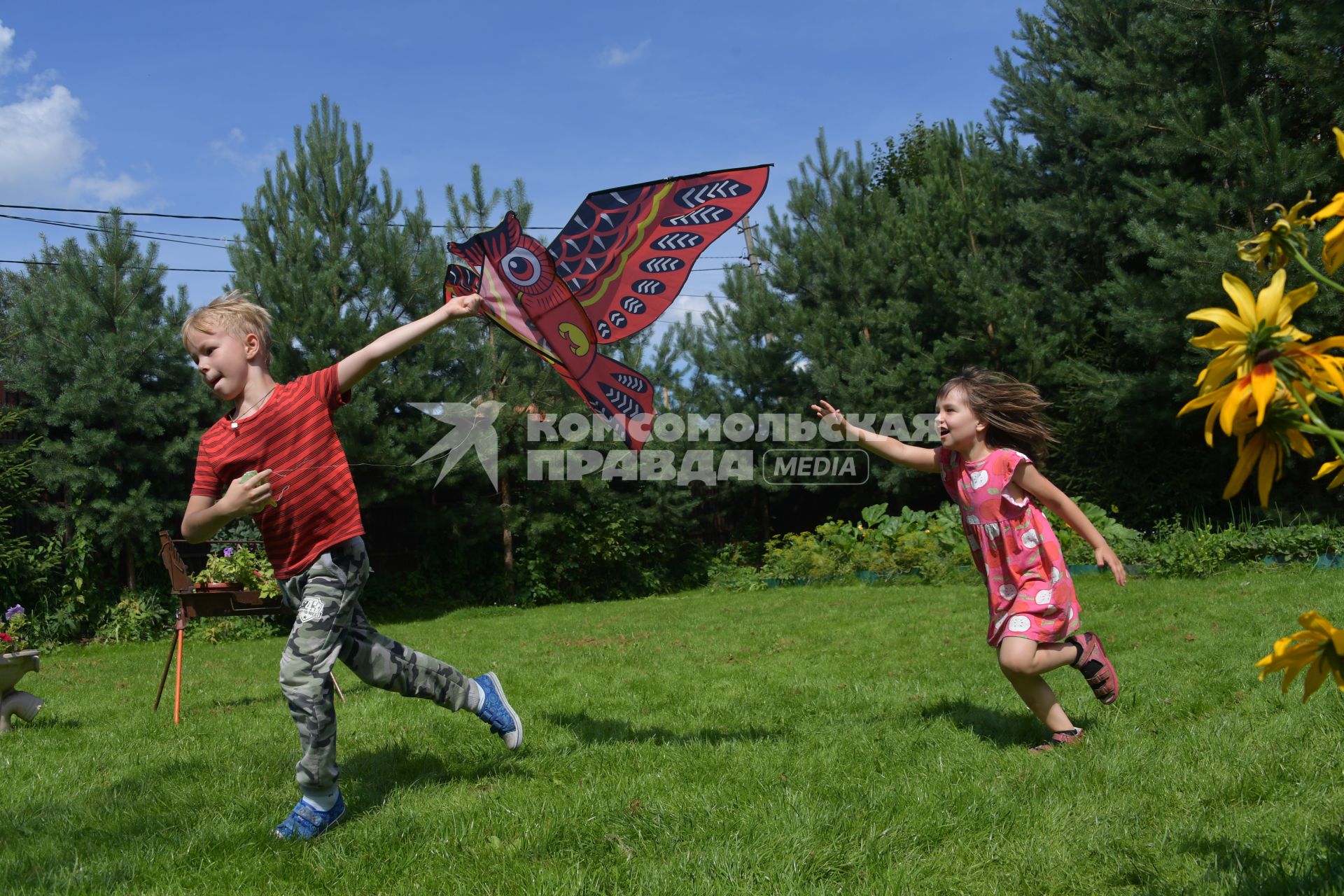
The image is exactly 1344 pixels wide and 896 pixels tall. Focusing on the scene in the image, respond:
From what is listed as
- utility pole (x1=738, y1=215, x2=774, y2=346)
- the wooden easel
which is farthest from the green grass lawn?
utility pole (x1=738, y1=215, x2=774, y2=346)

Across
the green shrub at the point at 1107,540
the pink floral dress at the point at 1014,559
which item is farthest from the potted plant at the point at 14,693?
the green shrub at the point at 1107,540

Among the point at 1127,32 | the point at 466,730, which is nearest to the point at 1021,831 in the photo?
the point at 466,730

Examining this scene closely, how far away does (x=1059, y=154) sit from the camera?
13055mm

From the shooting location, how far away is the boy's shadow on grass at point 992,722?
3.84m

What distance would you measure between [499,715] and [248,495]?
1.44 metres

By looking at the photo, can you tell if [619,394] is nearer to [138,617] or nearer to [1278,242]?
[1278,242]

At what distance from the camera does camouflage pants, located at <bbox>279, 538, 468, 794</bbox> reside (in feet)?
9.75

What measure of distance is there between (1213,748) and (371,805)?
3.04 metres

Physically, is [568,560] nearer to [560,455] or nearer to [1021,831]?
[560,455]

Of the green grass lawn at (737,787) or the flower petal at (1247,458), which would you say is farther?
the green grass lawn at (737,787)

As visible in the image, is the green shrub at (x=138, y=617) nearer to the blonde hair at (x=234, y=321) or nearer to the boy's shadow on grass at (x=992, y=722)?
the blonde hair at (x=234, y=321)

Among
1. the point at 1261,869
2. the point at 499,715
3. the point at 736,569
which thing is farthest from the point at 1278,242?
the point at 736,569

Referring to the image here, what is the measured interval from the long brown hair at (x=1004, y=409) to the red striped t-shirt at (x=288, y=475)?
2382 mm

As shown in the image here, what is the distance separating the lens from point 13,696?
16.4 feet
